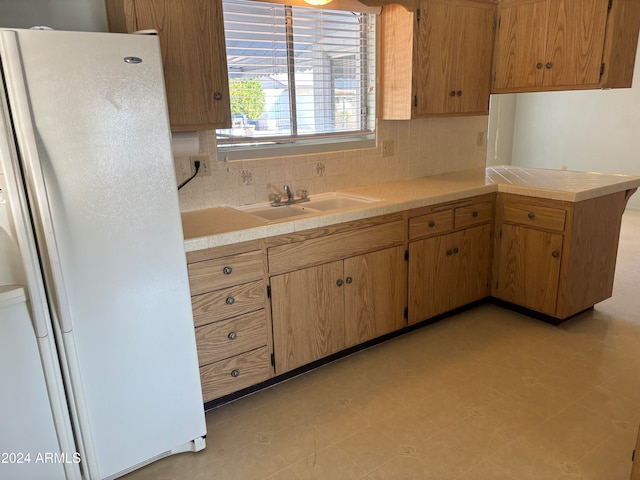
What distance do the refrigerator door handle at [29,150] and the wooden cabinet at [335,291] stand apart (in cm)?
94

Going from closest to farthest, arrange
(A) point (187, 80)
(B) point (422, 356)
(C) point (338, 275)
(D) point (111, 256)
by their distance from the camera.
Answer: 1. (D) point (111, 256)
2. (A) point (187, 80)
3. (C) point (338, 275)
4. (B) point (422, 356)

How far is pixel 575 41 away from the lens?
2.88 m

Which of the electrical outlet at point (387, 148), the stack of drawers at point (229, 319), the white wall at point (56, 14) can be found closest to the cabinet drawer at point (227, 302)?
the stack of drawers at point (229, 319)

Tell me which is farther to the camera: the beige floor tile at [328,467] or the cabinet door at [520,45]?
the cabinet door at [520,45]

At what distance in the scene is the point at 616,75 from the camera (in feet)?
9.30

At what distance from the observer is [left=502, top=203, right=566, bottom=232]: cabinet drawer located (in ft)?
9.35

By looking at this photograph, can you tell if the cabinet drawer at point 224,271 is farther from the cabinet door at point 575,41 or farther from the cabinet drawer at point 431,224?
the cabinet door at point 575,41

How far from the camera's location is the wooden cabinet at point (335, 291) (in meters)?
2.34

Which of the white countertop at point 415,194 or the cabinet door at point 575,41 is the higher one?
the cabinet door at point 575,41

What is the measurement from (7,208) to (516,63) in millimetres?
3069

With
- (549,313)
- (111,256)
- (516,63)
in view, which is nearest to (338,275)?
(111,256)

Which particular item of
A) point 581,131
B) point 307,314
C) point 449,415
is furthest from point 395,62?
point 581,131

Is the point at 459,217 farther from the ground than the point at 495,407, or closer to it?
farther from the ground

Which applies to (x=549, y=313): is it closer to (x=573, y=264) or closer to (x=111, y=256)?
(x=573, y=264)
